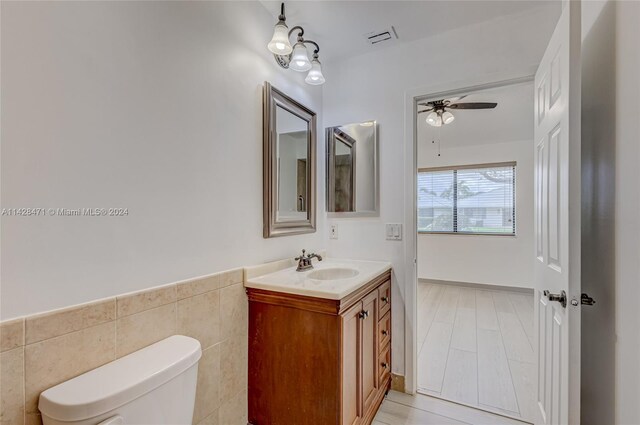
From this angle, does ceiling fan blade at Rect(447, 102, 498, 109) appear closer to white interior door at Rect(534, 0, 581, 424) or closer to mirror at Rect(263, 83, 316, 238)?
white interior door at Rect(534, 0, 581, 424)

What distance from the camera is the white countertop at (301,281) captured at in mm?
1322

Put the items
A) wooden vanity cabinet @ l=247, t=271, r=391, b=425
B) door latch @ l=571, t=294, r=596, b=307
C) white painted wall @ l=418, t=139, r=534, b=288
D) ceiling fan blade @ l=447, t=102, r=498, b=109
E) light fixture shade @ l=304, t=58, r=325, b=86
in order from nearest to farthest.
→ door latch @ l=571, t=294, r=596, b=307 < wooden vanity cabinet @ l=247, t=271, r=391, b=425 < light fixture shade @ l=304, t=58, r=325, b=86 < ceiling fan blade @ l=447, t=102, r=498, b=109 < white painted wall @ l=418, t=139, r=534, b=288

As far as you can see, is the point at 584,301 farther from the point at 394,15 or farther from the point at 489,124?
the point at 489,124

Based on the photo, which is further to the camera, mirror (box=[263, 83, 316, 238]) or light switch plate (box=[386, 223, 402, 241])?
light switch plate (box=[386, 223, 402, 241])

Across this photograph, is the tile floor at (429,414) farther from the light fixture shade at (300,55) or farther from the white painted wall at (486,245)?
the white painted wall at (486,245)

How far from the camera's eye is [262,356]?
1475mm

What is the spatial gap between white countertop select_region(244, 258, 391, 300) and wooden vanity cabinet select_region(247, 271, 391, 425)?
38 mm

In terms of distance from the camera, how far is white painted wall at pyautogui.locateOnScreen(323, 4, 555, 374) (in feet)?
5.73

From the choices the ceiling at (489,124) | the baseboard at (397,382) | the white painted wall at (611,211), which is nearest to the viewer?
the white painted wall at (611,211)

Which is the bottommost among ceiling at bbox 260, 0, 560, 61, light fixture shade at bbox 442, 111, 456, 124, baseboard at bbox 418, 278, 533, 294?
baseboard at bbox 418, 278, 533, 294

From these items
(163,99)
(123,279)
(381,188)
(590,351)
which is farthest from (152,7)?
(590,351)

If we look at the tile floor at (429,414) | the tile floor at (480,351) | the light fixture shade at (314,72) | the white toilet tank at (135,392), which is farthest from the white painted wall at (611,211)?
the white toilet tank at (135,392)

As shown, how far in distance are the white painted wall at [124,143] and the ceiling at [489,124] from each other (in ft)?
8.68

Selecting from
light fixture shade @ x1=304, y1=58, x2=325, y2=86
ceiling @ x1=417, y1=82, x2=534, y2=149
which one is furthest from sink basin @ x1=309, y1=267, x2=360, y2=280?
ceiling @ x1=417, y1=82, x2=534, y2=149
